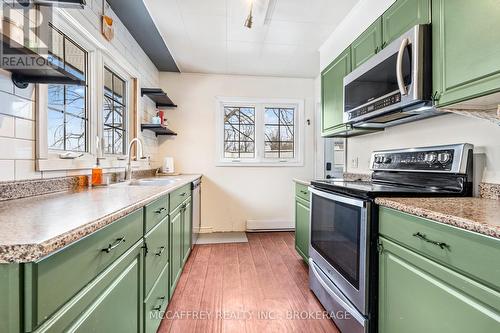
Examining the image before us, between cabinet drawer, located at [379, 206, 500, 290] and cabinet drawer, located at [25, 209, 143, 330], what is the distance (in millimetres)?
1186

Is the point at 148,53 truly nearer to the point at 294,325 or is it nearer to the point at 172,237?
the point at 172,237

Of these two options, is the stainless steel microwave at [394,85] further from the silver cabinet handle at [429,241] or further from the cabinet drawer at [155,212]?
the cabinet drawer at [155,212]

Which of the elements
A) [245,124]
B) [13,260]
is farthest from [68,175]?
[245,124]

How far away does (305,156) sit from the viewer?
4020 millimetres

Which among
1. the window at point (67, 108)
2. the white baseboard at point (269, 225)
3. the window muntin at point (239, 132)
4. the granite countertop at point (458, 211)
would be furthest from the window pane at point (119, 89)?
the granite countertop at point (458, 211)

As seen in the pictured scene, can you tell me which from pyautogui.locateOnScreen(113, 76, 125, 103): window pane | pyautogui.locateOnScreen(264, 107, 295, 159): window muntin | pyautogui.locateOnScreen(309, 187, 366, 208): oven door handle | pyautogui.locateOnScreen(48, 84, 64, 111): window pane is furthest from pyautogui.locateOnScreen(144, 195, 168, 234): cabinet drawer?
pyautogui.locateOnScreen(264, 107, 295, 159): window muntin

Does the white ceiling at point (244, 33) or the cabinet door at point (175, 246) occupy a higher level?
the white ceiling at point (244, 33)

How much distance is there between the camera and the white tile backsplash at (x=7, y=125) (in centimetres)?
115

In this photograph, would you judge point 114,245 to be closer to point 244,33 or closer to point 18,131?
point 18,131

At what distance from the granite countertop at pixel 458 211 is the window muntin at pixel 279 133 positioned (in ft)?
9.20

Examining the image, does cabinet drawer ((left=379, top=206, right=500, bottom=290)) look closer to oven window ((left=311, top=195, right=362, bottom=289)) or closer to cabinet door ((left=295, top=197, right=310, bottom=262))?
oven window ((left=311, top=195, right=362, bottom=289))

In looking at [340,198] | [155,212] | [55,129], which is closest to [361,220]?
[340,198]

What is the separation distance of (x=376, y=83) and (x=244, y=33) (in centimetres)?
158

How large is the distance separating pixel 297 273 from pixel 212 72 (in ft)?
9.81
